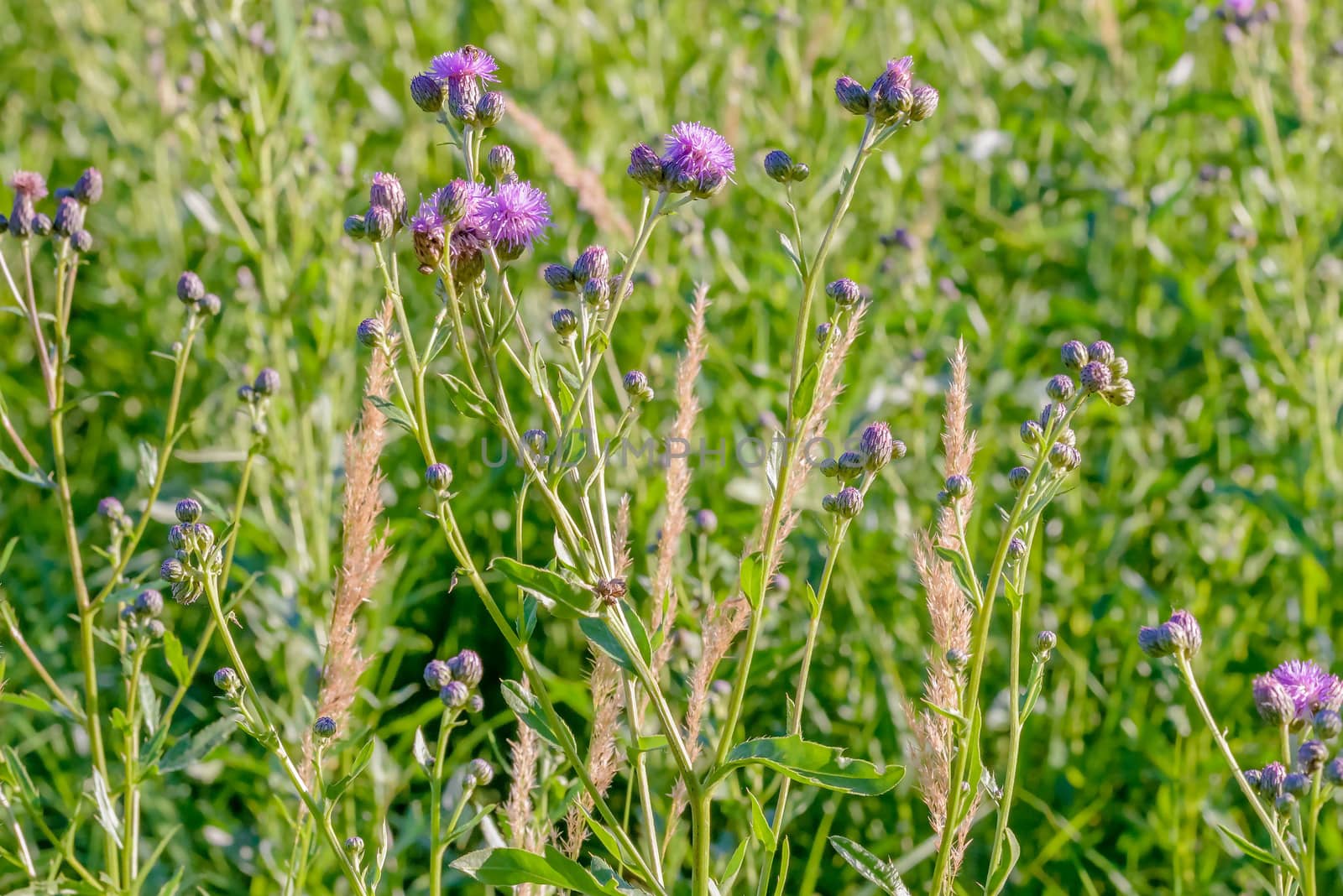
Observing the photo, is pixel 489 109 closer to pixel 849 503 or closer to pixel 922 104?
pixel 922 104

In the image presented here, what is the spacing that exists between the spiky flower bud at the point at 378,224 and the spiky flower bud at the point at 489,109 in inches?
6.6

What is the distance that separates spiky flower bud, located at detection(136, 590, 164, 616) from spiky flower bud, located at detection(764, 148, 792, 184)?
3.93ft

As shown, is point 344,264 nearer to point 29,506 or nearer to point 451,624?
point 451,624

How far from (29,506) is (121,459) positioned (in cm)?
34

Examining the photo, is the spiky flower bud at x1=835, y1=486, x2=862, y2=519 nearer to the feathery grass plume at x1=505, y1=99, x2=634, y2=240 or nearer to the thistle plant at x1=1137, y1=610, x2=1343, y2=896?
the thistle plant at x1=1137, y1=610, x2=1343, y2=896

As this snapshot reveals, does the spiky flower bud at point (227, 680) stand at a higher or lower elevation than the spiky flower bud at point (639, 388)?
lower

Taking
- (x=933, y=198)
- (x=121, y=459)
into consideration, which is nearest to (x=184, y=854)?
(x=121, y=459)

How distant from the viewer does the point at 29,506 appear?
3.81m

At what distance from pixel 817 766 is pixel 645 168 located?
75 centimetres

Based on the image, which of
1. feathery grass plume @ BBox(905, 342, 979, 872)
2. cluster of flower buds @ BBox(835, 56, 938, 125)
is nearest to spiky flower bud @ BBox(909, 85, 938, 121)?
cluster of flower buds @ BBox(835, 56, 938, 125)

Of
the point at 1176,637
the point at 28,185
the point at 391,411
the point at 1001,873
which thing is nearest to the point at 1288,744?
the point at 1176,637

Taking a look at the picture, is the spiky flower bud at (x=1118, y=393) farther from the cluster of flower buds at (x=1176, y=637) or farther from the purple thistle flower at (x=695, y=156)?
the purple thistle flower at (x=695, y=156)

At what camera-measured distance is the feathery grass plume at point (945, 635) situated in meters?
1.47

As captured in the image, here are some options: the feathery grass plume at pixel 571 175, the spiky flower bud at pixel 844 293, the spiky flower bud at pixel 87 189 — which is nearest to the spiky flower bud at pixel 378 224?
the spiky flower bud at pixel 844 293
